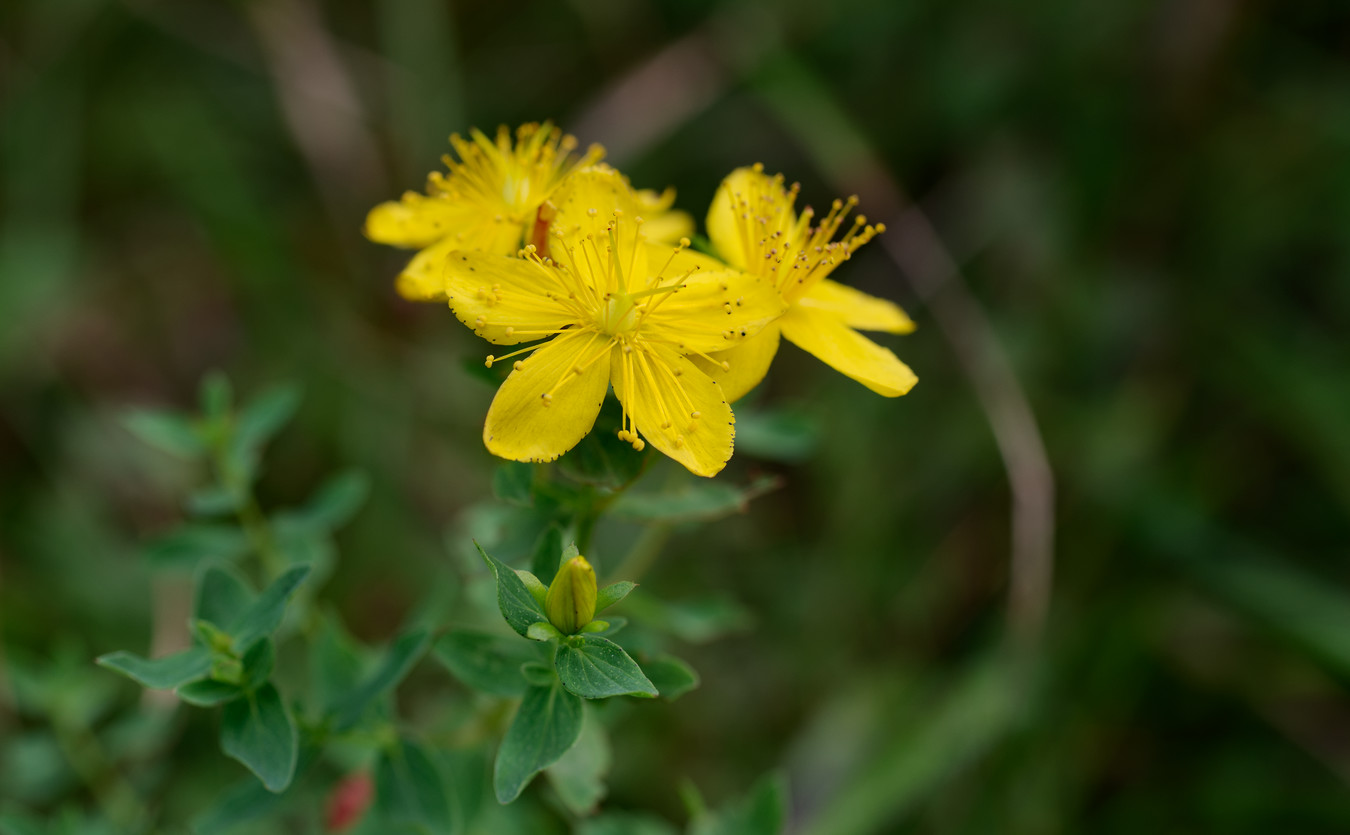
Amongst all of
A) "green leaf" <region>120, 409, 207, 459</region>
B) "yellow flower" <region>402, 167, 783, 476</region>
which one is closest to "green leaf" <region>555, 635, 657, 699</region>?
"yellow flower" <region>402, 167, 783, 476</region>

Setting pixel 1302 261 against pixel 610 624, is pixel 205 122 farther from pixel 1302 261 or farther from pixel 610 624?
pixel 1302 261

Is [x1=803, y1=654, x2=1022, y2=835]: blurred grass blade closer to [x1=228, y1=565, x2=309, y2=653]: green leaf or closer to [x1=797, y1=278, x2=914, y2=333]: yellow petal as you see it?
[x1=797, y1=278, x2=914, y2=333]: yellow petal

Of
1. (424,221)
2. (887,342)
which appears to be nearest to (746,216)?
(424,221)

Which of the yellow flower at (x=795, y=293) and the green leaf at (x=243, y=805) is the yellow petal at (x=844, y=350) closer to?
the yellow flower at (x=795, y=293)

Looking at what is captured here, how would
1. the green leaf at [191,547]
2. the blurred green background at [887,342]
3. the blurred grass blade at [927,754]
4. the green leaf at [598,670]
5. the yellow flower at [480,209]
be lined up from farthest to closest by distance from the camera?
1. the blurred green background at [887,342]
2. the blurred grass blade at [927,754]
3. the green leaf at [191,547]
4. the yellow flower at [480,209]
5. the green leaf at [598,670]

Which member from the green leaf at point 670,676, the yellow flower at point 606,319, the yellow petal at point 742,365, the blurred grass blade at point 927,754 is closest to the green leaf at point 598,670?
the green leaf at point 670,676

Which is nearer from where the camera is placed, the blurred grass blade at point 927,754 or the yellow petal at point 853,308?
the yellow petal at point 853,308

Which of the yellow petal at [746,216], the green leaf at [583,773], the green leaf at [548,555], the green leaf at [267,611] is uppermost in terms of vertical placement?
the yellow petal at [746,216]

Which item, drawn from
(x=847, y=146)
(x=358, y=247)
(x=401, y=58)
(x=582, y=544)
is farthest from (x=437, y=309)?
(x=582, y=544)
